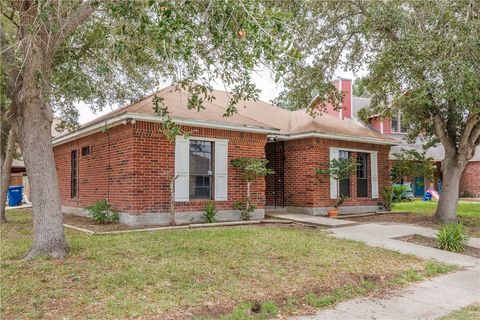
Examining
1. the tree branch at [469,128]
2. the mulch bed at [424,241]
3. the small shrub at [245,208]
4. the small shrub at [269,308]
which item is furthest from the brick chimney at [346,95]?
the small shrub at [269,308]

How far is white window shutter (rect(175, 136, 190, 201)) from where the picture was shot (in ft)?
37.2

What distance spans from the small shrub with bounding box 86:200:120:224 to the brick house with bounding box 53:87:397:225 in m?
0.25

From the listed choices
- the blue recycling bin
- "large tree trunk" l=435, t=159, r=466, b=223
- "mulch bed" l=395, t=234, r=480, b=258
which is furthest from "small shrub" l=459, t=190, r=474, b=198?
the blue recycling bin

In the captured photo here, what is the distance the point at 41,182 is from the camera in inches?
Result: 270

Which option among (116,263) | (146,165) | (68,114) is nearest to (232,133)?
(146,165)

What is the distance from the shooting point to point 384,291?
19.6ft

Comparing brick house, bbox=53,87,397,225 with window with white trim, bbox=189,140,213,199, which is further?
window with white trim, bbox=189,140,213,199

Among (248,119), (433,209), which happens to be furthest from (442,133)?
(248,119)

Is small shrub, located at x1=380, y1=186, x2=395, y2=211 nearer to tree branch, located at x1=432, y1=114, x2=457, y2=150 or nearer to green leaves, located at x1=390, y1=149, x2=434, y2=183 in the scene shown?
green leaves, located at x1=390, y1=149, x2=434, y2=183

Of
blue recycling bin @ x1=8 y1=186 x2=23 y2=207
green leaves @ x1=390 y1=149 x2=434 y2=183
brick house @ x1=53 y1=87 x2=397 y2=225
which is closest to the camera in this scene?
brick house @ x1=53 y1=87 x2=397 y2=225

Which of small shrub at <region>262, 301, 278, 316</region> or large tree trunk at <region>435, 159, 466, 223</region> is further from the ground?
large tree trunk at <region>435, 159, 466, 223</region>

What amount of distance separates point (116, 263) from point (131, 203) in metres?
4.38

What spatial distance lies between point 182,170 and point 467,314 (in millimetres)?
7910

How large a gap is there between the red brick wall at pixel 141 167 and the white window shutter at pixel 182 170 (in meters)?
0.15
